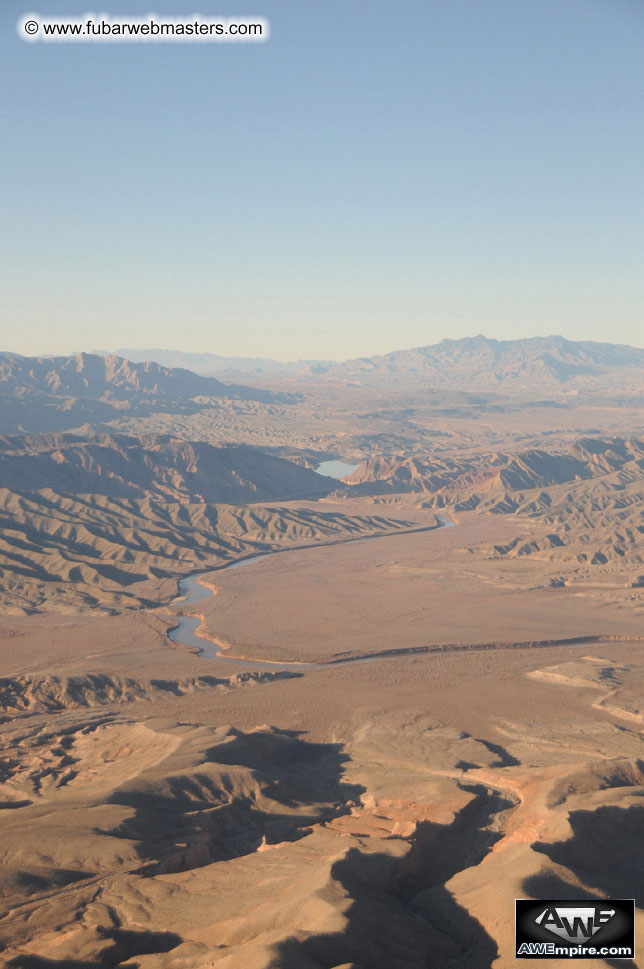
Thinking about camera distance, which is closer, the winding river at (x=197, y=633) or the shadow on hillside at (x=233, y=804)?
the shadow on hillside at (x=233, y=804)

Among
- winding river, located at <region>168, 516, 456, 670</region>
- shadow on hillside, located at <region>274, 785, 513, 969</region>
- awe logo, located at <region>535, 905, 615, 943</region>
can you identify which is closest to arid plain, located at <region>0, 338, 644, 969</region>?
shadow on hillside, located at <region>274, 785, 513, 969</region>

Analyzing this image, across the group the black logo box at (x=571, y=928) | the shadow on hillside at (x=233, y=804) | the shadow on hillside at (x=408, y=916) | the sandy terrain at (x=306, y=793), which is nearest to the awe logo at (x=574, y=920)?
the black logo box at (x=571, y=928)

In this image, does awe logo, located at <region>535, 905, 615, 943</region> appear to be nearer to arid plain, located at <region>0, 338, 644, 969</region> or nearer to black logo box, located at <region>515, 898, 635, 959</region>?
black logo box, located at <region>515, 898, 635, 959</region>

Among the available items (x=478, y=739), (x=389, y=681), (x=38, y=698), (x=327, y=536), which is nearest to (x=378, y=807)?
(x=478, y=739)

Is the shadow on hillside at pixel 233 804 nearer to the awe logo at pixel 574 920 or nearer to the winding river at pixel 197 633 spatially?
the awe logo at pixel 574 920

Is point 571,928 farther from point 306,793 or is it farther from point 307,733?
point 307,733

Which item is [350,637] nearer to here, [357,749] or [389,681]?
[389,681]

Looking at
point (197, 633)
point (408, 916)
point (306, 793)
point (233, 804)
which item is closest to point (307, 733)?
point (306, 793)
